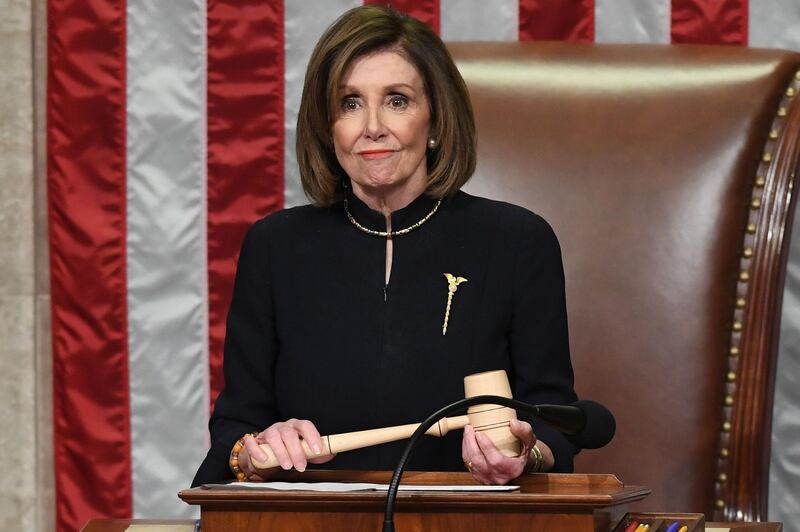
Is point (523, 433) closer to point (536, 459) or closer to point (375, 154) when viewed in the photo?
point (536, 459)

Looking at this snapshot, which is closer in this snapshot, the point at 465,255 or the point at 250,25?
the point at 465,255

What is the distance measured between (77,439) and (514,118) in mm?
1308

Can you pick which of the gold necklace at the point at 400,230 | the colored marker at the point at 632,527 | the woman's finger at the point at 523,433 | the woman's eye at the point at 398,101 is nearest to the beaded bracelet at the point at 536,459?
the woman's finger at the point at 523,433

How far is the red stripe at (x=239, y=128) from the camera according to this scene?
9.75ft

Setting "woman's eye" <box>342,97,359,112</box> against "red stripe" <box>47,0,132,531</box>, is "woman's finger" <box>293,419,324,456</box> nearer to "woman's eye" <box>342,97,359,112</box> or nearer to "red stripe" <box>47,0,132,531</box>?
"woman's eye" <box>342,97,359,112</box>

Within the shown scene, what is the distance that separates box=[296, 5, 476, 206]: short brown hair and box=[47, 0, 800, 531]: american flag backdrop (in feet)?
2.64

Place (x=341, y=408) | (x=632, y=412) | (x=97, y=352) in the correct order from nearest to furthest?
1. (x=341, y=408)
2. (x=632, y=412)
3. (x=97, y=352)

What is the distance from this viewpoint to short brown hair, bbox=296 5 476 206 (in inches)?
82.5

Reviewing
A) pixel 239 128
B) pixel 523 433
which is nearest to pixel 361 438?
pixel 523 433

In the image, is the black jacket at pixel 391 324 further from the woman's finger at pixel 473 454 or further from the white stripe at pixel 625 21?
the white stripe at pixel 625 21

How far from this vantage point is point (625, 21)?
9.43 feet

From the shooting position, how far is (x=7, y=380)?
3.08m

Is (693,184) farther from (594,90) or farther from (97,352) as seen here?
(97,352)

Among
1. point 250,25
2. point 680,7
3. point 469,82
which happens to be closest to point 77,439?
point 250,25
